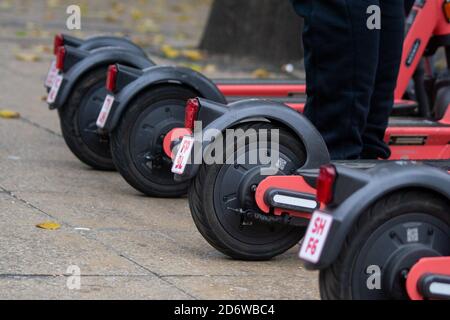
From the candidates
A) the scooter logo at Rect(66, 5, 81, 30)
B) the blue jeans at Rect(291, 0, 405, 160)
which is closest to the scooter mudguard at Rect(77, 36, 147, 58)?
the scooter logo at Rect(66, 5, 81, 30)

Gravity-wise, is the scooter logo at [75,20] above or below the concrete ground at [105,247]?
above

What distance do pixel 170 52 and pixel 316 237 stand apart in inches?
326

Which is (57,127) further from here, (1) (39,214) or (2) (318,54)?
(2) (318,54)

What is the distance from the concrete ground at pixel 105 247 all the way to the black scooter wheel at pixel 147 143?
90mm

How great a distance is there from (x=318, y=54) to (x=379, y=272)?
1.36m

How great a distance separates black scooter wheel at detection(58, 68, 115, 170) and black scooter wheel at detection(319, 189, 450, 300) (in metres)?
3.20

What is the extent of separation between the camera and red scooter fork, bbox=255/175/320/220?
4.56 metres

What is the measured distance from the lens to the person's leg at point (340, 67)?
469 centimetres

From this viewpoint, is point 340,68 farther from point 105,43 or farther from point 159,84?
point 105,43

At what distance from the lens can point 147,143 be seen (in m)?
5.95

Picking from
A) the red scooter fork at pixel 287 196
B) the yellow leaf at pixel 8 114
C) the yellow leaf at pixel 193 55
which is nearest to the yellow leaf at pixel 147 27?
the yellow leaf at pixel 193 55

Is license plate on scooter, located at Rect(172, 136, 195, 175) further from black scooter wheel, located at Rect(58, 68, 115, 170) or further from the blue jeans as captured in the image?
black scooter wheel, located at Rect(58, 68, 115, 170)

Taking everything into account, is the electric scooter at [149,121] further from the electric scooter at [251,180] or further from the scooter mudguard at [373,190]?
the scooter mudguard at [373,190]

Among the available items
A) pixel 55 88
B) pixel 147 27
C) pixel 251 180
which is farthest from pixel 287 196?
pixel 147 27
